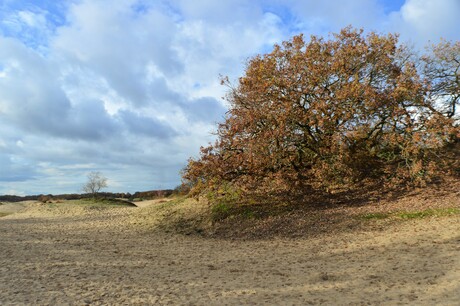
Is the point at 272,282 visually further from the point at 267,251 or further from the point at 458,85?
the point at 458,85

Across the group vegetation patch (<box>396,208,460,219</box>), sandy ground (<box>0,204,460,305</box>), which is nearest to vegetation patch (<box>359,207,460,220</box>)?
vegetation patch (<box>396,208,460,219</box>)

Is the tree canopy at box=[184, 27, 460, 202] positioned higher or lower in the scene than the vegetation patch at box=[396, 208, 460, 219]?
higher

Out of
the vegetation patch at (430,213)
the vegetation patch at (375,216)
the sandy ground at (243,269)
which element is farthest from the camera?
the vegetation patch at (375,216)

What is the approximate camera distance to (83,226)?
60.3 ft

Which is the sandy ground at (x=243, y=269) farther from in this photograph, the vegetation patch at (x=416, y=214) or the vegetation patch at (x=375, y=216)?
the vegetation patch at (x=375, y=216)

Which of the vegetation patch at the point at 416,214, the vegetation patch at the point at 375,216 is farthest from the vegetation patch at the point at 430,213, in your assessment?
the vegetation patch at the point at 375,216

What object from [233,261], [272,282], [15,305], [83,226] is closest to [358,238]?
[233,261]

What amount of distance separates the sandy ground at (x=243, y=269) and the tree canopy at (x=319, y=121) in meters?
3.14

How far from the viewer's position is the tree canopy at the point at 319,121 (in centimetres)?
1416

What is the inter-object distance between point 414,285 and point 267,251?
16.1 feet

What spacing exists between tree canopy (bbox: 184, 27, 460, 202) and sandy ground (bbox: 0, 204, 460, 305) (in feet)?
10.3

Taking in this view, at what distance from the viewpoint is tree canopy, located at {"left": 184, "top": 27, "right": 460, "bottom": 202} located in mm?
14156

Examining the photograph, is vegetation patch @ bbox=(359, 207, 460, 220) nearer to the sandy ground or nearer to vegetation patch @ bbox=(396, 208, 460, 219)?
vegetation patch @ bbox=(396, 208, 460, 219)

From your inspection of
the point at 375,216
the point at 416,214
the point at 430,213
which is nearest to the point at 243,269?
the point at 375,216
